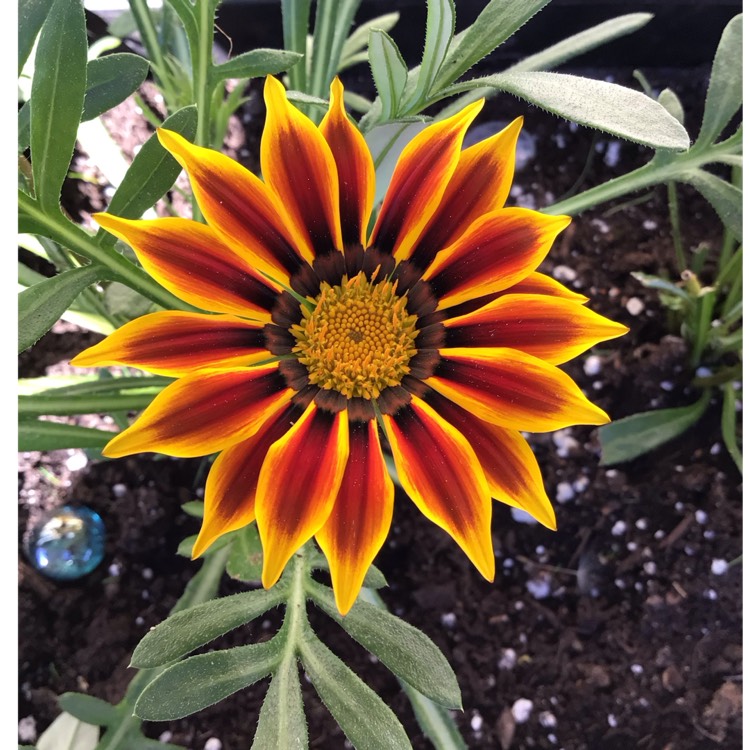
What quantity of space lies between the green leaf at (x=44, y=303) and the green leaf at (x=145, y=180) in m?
0.05

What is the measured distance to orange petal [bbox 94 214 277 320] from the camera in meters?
0.47

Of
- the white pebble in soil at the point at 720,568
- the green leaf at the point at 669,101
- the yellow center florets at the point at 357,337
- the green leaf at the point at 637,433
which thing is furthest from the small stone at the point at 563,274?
the yellow center florets at the point at 357,337

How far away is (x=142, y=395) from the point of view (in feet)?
2.43

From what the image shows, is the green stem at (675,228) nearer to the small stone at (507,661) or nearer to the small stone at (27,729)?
the small stone at (507,661)

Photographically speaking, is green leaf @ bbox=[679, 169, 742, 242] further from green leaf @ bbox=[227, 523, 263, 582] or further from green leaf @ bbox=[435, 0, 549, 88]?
green leaf @ bbox=[227, 523, 263, 582]

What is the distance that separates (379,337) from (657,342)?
65 centimetres

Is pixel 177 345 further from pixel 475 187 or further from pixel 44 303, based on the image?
pixel 475 187

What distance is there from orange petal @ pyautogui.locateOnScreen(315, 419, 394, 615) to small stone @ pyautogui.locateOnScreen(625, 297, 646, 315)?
A: 702 millimetres

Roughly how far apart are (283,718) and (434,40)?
1.74 ft

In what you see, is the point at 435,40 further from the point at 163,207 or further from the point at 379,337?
the point at 163,207

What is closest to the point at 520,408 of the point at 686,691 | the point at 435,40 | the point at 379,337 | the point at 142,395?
the point at 379,337

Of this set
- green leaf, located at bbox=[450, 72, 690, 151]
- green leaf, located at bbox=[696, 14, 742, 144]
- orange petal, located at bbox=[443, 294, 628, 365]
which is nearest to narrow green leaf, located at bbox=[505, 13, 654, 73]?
green leaf, located at bbox=[696, 14, 742, 144]

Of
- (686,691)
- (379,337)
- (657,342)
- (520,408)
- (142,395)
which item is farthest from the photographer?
(657,342)

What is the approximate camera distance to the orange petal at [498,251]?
0.49 m
